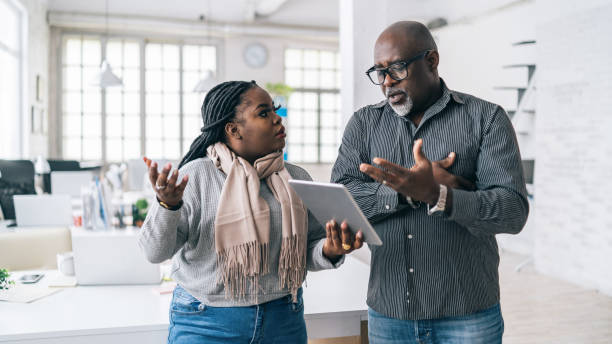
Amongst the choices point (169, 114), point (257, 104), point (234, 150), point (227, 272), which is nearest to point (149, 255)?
point (227, 272)

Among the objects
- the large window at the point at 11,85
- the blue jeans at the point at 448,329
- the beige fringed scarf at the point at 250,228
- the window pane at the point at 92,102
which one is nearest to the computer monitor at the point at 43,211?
the beige fringed scarf at the point at 250,228

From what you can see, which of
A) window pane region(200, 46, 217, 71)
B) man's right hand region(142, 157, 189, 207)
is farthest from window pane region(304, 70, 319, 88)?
man's right hand region(142, 157, 189, 207)

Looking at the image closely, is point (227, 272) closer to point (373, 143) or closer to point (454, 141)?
point (373, 143)

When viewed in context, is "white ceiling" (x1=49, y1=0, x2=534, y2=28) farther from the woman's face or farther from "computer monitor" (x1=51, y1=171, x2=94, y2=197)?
the woman's face

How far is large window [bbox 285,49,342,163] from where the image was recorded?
443 inches

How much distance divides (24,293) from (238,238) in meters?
1.27

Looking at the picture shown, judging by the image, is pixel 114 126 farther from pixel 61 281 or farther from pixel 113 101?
pixel 61 281

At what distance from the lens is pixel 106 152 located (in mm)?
10320

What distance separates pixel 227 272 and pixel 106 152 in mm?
9641

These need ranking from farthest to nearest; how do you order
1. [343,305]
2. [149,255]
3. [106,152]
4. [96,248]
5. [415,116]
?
[106,152], [96,248], [343,305], [415,116], [149,255]

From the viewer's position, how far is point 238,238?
146 centimetres

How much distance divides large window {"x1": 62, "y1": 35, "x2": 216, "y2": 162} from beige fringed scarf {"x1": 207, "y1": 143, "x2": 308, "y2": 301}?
30.2ft

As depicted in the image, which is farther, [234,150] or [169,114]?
[169,114]

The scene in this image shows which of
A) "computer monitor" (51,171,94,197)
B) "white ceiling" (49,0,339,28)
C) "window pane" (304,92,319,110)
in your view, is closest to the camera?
"computer monitor" (51,171,94,197)
